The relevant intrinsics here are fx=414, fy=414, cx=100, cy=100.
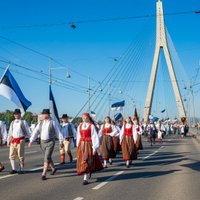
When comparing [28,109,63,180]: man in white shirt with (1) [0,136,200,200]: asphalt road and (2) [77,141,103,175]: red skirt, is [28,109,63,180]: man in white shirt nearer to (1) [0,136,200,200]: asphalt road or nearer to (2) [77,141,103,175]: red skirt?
(1) [0,136,200,200]: asphalt road

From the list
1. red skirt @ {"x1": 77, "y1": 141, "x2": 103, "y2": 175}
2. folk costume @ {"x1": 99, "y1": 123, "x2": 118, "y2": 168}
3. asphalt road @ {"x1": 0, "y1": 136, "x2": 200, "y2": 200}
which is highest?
folk costume @ {"x1": 99, "y1": 123, "x2": 118, "y2": 168}

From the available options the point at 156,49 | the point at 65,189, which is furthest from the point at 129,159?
the point at 156,49

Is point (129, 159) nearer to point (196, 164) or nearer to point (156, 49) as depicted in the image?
point (196, 164)

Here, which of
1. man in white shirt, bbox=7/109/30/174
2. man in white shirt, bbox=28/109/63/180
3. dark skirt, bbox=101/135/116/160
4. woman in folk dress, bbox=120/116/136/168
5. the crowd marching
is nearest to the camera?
the crowd marching

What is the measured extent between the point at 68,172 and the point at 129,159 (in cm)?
271

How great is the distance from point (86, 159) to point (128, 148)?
4.54 meters

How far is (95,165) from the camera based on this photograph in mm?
10430

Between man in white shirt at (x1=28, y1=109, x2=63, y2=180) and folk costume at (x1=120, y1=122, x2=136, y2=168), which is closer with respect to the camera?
man in white shirt at (x1=28, y1=109, x2=63, y2=180)

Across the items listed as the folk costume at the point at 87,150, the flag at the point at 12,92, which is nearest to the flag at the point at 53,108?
the flag at the point at 12,92

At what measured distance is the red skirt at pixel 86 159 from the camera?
33.3ft

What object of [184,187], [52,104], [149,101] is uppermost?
[149,101]

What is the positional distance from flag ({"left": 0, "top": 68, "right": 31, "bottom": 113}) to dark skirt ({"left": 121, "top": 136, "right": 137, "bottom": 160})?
12.0 ft

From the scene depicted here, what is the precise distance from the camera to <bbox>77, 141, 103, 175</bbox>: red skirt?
33.3 ft

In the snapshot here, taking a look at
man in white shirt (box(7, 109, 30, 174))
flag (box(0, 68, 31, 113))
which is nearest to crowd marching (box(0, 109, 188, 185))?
man in white shirt (box(7, 109, 30, 174))
